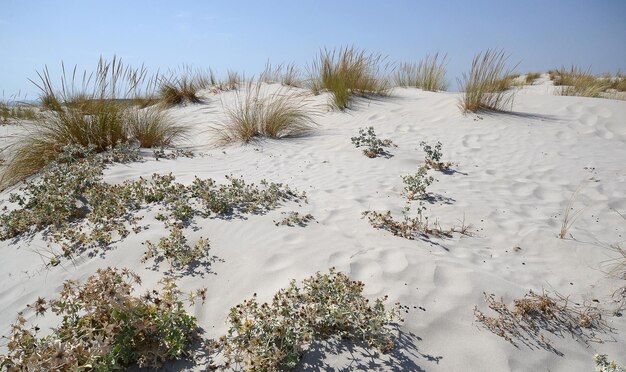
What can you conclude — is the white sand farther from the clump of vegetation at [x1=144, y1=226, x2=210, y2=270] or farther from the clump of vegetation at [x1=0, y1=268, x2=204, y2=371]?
the clump of vegetation at [x1=0, y1=268, x2=204, y2=371]

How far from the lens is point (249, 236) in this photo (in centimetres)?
342

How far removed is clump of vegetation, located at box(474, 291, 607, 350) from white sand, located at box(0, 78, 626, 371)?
6cm

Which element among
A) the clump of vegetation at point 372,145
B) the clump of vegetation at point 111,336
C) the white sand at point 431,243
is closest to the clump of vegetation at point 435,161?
the white sand at point 431,243

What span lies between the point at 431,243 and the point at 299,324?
165cm

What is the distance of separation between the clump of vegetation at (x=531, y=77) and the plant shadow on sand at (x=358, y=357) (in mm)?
15863

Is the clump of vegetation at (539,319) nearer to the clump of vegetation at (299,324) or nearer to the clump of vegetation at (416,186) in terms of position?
the clump of vegetation at (299,324)

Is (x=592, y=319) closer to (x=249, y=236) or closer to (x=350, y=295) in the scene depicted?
(x=350, y=295)

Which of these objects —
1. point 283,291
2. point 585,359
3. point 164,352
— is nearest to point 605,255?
point 585,359

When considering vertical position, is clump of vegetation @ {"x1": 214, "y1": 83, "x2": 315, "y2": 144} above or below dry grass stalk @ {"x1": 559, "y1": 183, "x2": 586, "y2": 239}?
above

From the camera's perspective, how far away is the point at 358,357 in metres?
2.10

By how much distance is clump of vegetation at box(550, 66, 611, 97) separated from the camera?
1005 centimetres

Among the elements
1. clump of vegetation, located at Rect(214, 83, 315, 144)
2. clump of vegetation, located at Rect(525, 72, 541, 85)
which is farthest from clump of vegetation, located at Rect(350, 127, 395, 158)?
clump of vegetation, located at Rect(525, 72, 541, 85)

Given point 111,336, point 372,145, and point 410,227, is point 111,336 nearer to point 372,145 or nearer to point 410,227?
point 410,227

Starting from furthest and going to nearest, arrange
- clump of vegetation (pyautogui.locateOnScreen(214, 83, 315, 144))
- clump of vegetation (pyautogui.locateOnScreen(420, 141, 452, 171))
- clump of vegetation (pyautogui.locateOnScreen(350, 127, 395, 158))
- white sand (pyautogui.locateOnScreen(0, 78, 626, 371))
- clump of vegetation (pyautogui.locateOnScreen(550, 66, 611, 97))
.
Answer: clump of vegetation (pyautogui.locateOnScreen(550, 66, 611, 97)), clump of vegetation (pyautogui.locateOnScreen(214, 83, 315, 144)), clump of vegetation (pyautogui.locateOnScreen(350, 127, 395, 158)), clump of vegetation (pyautogui.locateOnScreen(420, 141, 452, 171)), white sand (pyautogui.locateOnScreen(0, 78, 626, 371))
